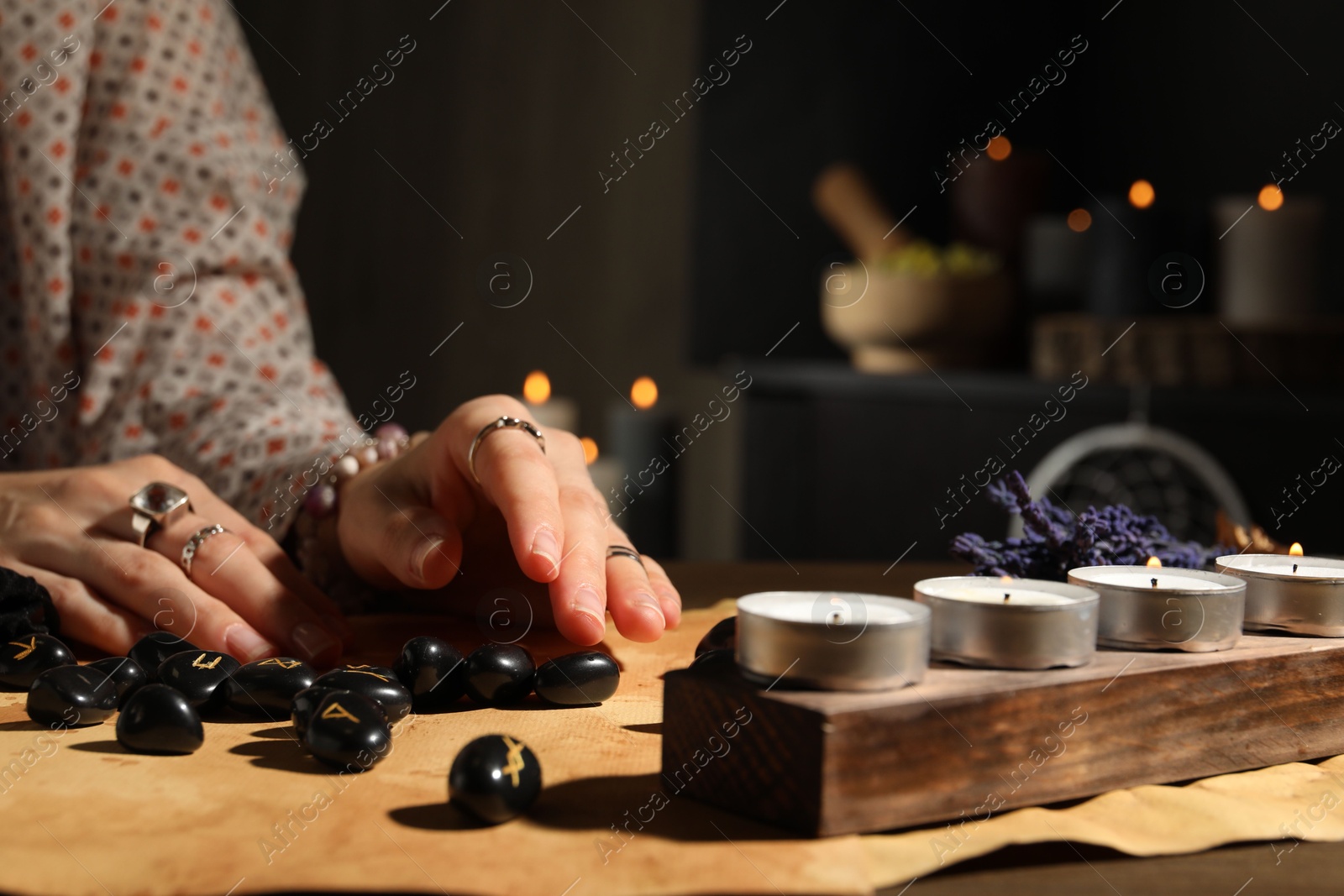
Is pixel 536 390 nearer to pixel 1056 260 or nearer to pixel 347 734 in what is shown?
pixel 1056 260

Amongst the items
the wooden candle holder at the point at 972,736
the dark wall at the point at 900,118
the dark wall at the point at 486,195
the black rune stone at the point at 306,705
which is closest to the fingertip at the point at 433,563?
the black rune stone at the point at 306,705

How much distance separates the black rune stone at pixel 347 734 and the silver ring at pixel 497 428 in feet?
0.97

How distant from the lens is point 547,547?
73cm

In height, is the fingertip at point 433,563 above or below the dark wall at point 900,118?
below

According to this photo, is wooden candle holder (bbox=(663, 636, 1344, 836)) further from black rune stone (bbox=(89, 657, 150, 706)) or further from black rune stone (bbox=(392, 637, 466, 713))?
black rune stone (bbox=(89, 657, 150, 706))

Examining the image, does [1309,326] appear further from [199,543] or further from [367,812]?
[367,812]

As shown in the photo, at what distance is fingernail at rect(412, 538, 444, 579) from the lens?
817 mm

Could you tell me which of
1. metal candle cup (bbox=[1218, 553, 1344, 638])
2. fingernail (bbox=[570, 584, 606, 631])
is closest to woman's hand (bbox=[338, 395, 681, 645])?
fingernail (bbox=[570, 584, 606, 631])

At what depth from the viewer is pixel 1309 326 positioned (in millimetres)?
1848

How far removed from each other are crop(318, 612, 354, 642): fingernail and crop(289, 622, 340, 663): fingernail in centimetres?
3

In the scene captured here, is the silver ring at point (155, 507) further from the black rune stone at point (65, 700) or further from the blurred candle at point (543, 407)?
the blurred candle at point (543, 407)

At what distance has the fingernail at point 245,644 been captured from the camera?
0.78 metres

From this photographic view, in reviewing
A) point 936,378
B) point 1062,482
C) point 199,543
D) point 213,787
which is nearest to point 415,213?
point 936,378

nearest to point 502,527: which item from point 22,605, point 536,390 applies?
point 22,605
